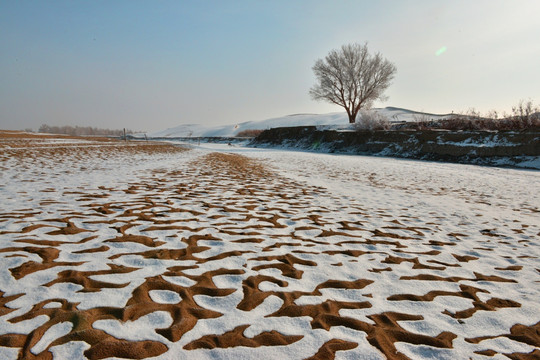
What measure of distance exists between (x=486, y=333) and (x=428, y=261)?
4.34ft

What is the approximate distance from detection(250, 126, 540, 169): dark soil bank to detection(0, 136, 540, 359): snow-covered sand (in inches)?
521

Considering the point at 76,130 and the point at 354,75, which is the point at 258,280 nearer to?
the point at 354,75

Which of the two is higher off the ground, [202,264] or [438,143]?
[438,143]

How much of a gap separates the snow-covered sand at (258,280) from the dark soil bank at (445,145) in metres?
13.2

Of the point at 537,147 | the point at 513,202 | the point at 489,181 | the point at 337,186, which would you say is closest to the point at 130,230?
the point at 337,186

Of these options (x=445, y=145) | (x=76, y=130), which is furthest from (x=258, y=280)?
(x=76, y=130)

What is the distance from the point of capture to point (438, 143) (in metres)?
19.7

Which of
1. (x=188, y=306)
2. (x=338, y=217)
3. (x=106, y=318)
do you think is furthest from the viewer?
(x=338, y=217)

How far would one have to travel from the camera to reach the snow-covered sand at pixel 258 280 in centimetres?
186

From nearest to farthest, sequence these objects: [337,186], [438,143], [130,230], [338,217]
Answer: [130,230] < [338,217] < [337,186] < [438,143]

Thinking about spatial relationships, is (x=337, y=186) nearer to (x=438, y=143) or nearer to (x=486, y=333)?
(x=486, y=333)

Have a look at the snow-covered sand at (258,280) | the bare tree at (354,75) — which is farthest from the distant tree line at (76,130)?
the snow-covered sand at (258,280)

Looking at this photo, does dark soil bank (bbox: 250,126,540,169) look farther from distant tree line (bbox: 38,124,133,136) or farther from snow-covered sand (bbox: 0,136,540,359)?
distant tree line (bbox: 38,124,133,136)

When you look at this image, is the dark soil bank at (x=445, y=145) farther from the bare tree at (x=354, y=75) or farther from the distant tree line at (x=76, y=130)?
the distant tree line at (x=76, y=130)
